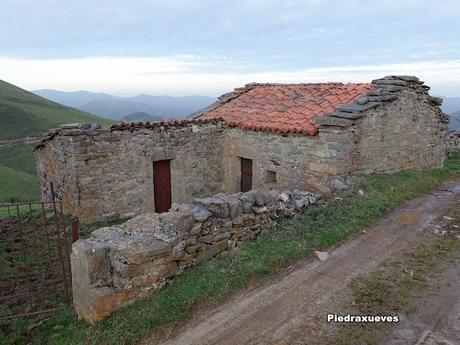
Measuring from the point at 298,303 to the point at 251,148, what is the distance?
313 inches

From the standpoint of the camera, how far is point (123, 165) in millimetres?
11125

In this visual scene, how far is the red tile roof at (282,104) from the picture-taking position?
11.1m

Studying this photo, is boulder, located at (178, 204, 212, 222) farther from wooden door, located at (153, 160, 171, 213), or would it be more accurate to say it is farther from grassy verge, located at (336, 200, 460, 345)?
wooden door, located at (153, 160, 171, 213)

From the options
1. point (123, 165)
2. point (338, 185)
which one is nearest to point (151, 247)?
point (338, 185)

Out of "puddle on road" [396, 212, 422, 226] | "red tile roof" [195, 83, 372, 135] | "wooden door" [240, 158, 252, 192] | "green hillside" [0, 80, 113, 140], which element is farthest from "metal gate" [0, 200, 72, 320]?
"green hillside" [0, 80, 113, 140]

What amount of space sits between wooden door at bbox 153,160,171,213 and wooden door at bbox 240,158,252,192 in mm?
2656

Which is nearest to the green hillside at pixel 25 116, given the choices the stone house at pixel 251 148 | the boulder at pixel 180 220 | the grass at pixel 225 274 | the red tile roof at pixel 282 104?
the red tile roof at pixel 282 104

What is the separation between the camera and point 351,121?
941cm

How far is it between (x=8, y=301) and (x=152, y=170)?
20.5 ft

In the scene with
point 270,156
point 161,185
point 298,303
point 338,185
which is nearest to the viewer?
point 298,303

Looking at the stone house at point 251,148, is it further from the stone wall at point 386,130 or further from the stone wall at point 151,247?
the stone wall at point 151,247

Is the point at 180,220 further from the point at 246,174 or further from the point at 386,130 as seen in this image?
the point at 246,174

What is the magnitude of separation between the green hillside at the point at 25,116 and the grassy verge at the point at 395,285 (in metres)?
49.2

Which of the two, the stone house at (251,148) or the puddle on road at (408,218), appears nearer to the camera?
the puddle on road at (408,218)
